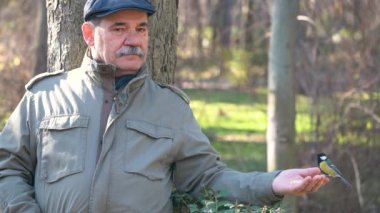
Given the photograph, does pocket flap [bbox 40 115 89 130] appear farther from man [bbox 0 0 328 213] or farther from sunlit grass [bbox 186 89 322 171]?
sunlit grass [bbox 186 89 322 171]

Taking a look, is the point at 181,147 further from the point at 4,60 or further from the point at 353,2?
the point at 4,60

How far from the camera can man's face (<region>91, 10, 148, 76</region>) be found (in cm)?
378

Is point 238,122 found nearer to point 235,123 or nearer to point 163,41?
point 235,123

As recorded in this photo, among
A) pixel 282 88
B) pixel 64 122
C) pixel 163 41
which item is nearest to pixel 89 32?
pixel 64 122

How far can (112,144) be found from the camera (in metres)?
3.70

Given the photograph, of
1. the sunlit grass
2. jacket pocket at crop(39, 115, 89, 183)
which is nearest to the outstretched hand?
jacket pocket at crop(39, 115, 89, 183)

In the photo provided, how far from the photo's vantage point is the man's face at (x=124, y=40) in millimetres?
3783

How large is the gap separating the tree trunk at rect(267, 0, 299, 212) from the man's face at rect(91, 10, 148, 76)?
3434mm

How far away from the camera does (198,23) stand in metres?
14.0

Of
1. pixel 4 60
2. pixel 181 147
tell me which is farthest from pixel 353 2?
pixel 181 147

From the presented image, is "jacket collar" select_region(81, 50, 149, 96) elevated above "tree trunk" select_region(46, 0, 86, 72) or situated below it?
below

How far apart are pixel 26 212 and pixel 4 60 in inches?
268

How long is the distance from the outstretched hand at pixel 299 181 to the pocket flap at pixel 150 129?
1.63ft

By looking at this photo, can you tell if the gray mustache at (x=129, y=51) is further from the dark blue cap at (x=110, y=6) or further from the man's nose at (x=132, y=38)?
the dark blue cap at (x=110, y=6)
